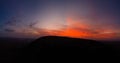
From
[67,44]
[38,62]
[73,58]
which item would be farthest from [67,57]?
[38,62]

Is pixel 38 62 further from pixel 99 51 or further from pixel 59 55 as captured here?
pixel 99 51

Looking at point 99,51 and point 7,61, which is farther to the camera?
point 7,61

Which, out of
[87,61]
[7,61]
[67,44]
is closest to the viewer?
[87,61]

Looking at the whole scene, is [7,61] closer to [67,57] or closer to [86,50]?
[67,57]

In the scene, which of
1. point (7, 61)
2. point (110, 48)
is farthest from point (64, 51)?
point (7, 61)

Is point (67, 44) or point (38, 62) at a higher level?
point (67, 44)

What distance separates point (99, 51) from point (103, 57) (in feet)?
3.33

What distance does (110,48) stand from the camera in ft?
77.7

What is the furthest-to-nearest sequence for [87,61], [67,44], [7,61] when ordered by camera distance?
[7,61]
[67,44]
[87,61]

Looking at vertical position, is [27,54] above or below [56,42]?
below

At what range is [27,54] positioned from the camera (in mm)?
26672

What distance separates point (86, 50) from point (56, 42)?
4.72m

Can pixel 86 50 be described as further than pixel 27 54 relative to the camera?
No

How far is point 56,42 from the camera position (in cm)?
2353
